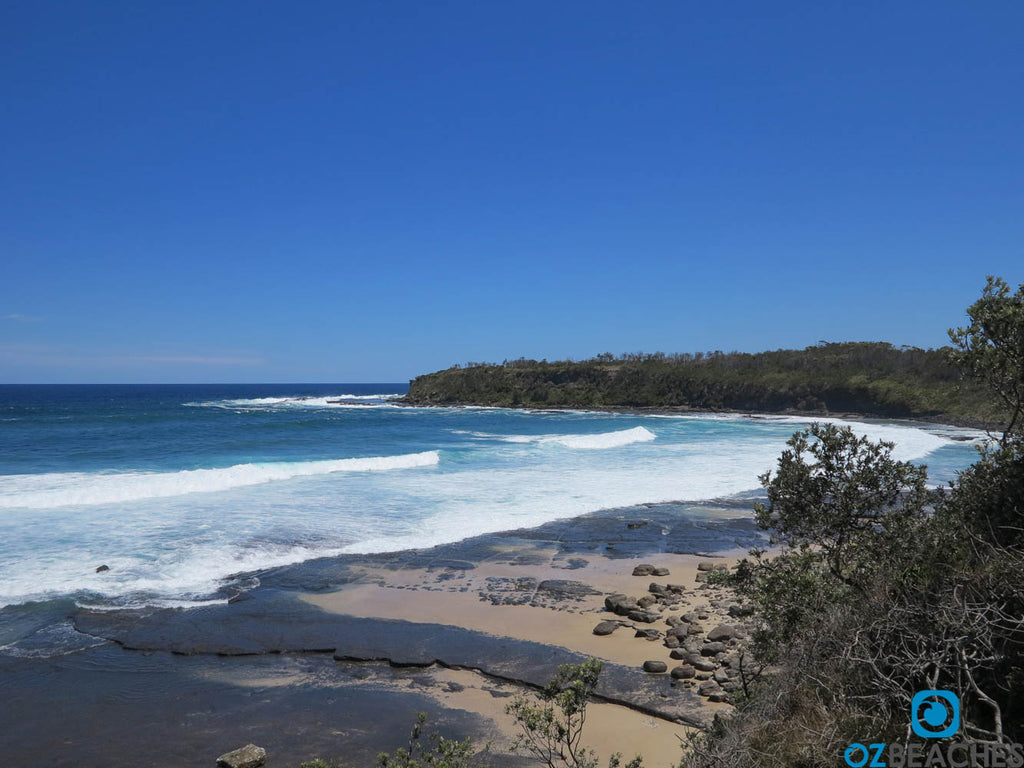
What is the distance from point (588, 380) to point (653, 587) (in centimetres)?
6961

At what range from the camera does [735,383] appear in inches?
2714

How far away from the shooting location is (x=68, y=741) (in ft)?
22.5

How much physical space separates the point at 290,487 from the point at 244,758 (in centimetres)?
1685

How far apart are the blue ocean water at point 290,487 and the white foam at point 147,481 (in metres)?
0.08

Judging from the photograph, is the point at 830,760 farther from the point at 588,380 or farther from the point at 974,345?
the point at 588,380

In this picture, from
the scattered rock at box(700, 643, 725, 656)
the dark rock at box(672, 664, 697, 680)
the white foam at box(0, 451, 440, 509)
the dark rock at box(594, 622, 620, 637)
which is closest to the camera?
the dark rock at box(672, 664, 697, 680)

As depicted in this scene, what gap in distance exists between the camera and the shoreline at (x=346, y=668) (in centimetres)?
696

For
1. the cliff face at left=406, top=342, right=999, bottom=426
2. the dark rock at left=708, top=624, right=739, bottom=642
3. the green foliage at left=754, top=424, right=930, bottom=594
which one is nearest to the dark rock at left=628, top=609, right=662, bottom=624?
the dark rock at left=708, top=624, right=739, bottom=642

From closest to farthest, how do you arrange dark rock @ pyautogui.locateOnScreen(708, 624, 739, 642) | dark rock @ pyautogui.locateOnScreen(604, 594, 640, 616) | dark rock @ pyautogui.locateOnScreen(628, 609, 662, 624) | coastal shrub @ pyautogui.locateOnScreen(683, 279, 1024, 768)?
coastal shrub @ pyautogui.locateOnScreen(683, 279, 1024, 768) → dark rock @ pyautogui.locateOnScreen(708, 624, 739, 642) → dark rock @ pyautogui.locateOnScreen(628, 609, 662, 624) → dark rock @ pyautogui.locateOnScreen(604, 594, 640, 616)

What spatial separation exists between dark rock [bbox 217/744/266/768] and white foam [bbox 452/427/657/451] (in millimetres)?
28353

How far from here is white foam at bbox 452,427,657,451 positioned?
3619 cm

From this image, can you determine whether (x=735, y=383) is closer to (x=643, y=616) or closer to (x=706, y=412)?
(x=706, y=412)

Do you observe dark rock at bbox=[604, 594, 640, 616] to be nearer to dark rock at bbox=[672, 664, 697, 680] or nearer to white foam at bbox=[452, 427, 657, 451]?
dark rock at bbox=[672, 664, 697, 680]

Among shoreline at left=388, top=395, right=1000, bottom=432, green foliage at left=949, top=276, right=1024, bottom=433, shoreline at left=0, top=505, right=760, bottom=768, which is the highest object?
green foliage at left=949, top=276, right=1024, bottom=433
